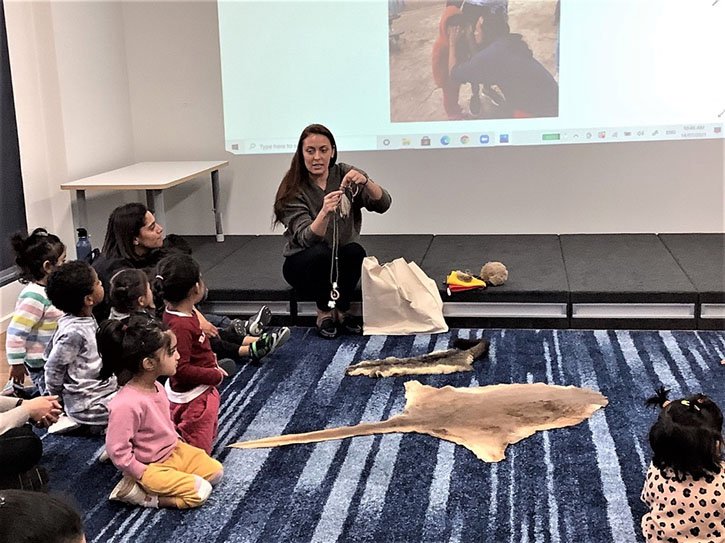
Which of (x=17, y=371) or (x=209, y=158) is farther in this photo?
(x=209, y=158)

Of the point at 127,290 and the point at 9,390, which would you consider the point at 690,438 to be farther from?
the point at 9,390

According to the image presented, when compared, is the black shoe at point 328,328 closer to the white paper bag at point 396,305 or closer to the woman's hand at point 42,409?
the white paper bag at point 396,305

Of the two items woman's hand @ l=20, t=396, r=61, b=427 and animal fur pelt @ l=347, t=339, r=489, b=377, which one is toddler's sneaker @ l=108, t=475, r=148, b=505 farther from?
animal fur pelt @ l=347, t=339, r=489, b=377

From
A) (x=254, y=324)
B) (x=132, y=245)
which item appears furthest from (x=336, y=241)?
(x=132, y=245)

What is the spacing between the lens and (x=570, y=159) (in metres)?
4.53

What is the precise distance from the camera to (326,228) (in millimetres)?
3539

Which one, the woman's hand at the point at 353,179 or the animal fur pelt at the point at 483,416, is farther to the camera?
the woman's hand at the point at 353,179

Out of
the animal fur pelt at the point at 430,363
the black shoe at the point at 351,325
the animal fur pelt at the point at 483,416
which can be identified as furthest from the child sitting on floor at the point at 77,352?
the black shoe at the point at 351,325

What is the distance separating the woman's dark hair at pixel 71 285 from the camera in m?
2.58

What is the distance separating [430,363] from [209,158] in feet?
7.49

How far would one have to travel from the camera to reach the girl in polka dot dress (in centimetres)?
185

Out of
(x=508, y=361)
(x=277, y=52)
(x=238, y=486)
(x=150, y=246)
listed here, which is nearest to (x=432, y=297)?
(x=508, y=361)

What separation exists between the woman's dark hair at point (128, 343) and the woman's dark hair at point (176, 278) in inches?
10.9

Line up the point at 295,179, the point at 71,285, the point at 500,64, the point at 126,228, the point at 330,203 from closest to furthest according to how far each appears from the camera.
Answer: the point at 71,285, the point at 126,228, the point at 330,203, the point at 295,179, the point at 500,64
